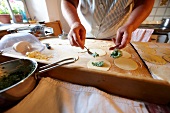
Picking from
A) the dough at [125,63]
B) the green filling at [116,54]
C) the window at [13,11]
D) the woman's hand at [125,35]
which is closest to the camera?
the woman's hand at [125,35]

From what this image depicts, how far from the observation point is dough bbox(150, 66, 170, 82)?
0.53 metres

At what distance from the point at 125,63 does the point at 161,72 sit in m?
0.20

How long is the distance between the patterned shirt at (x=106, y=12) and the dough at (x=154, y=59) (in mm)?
341

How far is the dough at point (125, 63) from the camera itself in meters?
0.61

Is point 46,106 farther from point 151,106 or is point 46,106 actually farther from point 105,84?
point 151,106

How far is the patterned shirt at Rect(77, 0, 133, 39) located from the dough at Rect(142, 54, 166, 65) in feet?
1.12

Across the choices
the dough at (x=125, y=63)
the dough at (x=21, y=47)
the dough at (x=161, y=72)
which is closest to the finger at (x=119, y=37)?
the dough at (x=125, y=63)

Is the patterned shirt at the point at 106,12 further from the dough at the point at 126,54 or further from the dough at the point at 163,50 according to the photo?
the dough at the point at 163,50

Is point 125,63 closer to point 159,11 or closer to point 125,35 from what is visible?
point 125,35

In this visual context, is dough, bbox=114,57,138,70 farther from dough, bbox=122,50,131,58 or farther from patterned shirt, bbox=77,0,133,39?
patterned shirt, bbox=77,0,133,39

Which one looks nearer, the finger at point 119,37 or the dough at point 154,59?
the finger at point 119,37

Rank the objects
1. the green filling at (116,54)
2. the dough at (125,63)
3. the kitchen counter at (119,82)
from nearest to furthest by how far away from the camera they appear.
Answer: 1. the kitchen counter at (119,82)
2. the dough at (125,63)
3. the green filling at (116,54)

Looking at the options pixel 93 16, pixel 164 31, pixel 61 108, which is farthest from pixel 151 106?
pixel 164 31

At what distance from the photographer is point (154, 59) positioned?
676 mm
